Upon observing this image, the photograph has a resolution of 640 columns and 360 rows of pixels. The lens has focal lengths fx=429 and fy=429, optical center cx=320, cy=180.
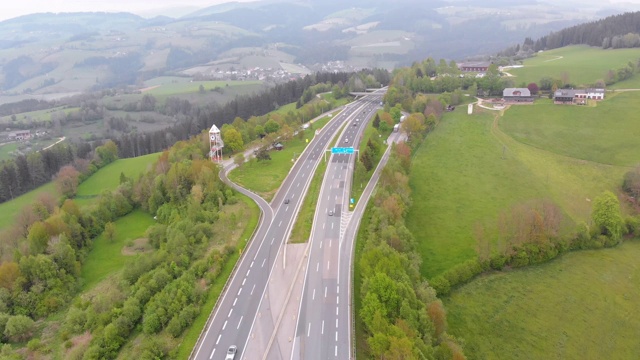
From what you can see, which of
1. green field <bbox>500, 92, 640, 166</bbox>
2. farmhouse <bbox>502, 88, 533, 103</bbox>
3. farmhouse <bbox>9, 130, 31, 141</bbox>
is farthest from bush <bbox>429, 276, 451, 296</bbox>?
farmhouse <bbox>9, 130, 31, 141</bbox>

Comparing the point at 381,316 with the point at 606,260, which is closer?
the point at 381,316

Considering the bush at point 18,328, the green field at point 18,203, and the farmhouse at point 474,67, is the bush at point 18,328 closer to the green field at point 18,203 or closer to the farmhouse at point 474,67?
the green field at point 18,203

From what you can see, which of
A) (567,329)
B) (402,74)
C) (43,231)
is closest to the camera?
(567,329)

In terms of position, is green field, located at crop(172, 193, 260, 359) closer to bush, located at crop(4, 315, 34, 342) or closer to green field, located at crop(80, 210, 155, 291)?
green field, located at crop(80, 210, 155, 291)

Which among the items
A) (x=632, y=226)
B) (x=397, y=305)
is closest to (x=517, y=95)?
(x=632, y=226)

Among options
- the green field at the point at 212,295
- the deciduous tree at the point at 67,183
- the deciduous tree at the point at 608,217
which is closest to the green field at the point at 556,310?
the deciduous tree at the point at 608,217

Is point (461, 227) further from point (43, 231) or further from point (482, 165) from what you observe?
point (43, 231)

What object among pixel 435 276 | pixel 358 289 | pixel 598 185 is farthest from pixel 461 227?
pixel 598 185

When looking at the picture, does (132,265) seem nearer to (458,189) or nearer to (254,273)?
(254,273)
